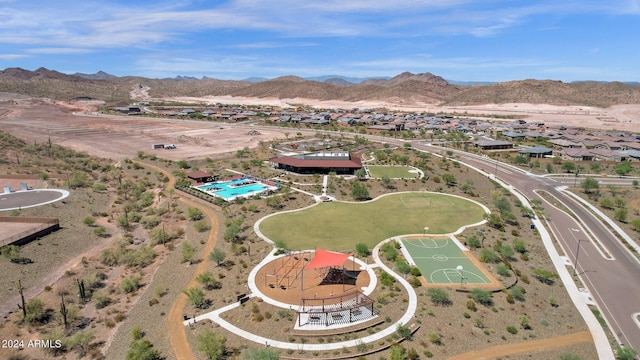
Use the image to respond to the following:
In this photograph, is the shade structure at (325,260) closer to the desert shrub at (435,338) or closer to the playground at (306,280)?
the playground at (306,280)

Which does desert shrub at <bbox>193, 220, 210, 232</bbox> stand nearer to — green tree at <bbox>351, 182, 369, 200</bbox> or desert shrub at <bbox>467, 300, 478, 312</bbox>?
green tree at <bbox>351, 182, 369, 200</bbox>

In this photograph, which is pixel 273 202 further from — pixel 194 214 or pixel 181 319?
pixel 181 319

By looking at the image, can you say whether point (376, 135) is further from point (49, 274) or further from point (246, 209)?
point (49, 274)

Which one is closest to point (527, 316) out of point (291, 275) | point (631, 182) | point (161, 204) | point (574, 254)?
point (574, 254)

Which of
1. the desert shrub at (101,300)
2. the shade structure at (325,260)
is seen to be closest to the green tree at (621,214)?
the shade structure at (325,260)

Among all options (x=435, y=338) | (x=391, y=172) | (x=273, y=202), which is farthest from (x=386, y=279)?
(x=391, y=172)
